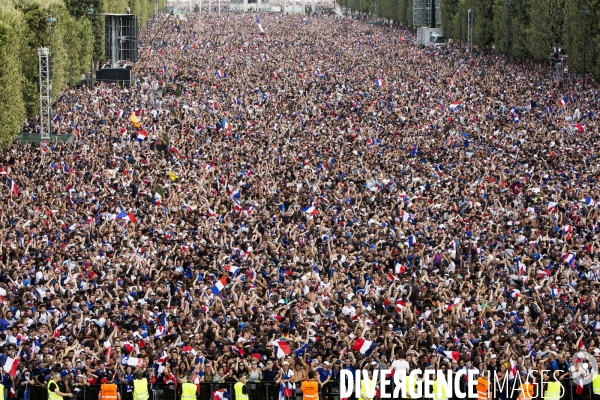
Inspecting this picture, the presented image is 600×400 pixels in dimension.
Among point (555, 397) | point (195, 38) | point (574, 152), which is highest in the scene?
point (195, 38)

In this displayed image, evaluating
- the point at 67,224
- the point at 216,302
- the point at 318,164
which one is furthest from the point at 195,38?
the point at 216,302

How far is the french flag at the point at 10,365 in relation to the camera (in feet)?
65.1

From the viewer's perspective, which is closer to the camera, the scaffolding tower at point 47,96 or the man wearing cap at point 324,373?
the man wearing cap at point 324,373

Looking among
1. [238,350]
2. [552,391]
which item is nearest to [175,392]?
[238,350]

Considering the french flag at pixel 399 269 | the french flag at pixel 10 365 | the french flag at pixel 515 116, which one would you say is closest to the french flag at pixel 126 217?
the french flag at pixel 399 269

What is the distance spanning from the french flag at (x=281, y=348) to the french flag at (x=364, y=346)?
1.13 metres

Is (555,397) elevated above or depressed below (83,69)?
below

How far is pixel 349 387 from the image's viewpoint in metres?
19.4

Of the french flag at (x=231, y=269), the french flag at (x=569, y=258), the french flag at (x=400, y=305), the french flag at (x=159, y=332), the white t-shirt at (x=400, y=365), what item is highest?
the french flag at (x=569, y=258)

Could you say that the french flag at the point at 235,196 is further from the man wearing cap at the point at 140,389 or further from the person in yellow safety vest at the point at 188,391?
the man wearing cap at the point at 140,389

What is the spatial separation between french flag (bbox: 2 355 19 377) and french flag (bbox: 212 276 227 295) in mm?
5732

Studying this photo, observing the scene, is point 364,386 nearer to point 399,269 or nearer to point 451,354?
point 451,354

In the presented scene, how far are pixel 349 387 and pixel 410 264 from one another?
8.75 meters

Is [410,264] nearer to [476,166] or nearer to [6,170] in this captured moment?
[476,166]
